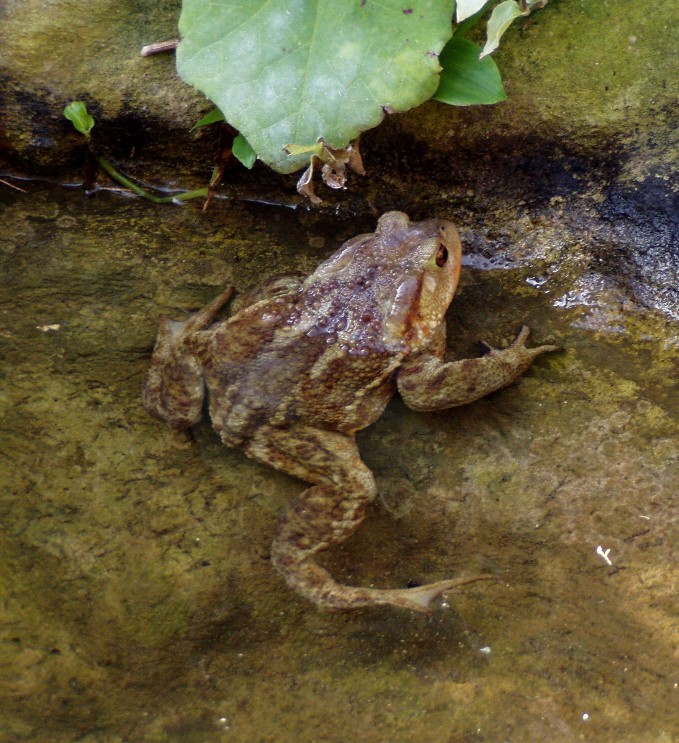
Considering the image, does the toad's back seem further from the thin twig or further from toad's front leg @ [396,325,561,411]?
the thin twig

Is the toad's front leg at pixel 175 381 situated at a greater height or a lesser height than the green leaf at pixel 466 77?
lesser

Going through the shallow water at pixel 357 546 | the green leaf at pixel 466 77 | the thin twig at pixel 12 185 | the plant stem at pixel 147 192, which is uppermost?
the green leaf at pixel 466 77

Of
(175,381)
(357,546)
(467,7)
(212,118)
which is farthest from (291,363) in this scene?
(467,7)

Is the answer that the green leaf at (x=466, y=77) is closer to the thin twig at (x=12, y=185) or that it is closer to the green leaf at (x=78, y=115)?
the green leaf at (x=78, y=115)

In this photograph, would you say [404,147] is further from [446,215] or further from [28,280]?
[28,280]

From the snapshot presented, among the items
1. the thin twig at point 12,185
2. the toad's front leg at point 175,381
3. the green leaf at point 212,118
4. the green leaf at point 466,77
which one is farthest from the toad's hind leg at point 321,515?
the thin twig at point 12,185

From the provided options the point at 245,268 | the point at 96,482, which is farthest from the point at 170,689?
the point at 245,268
